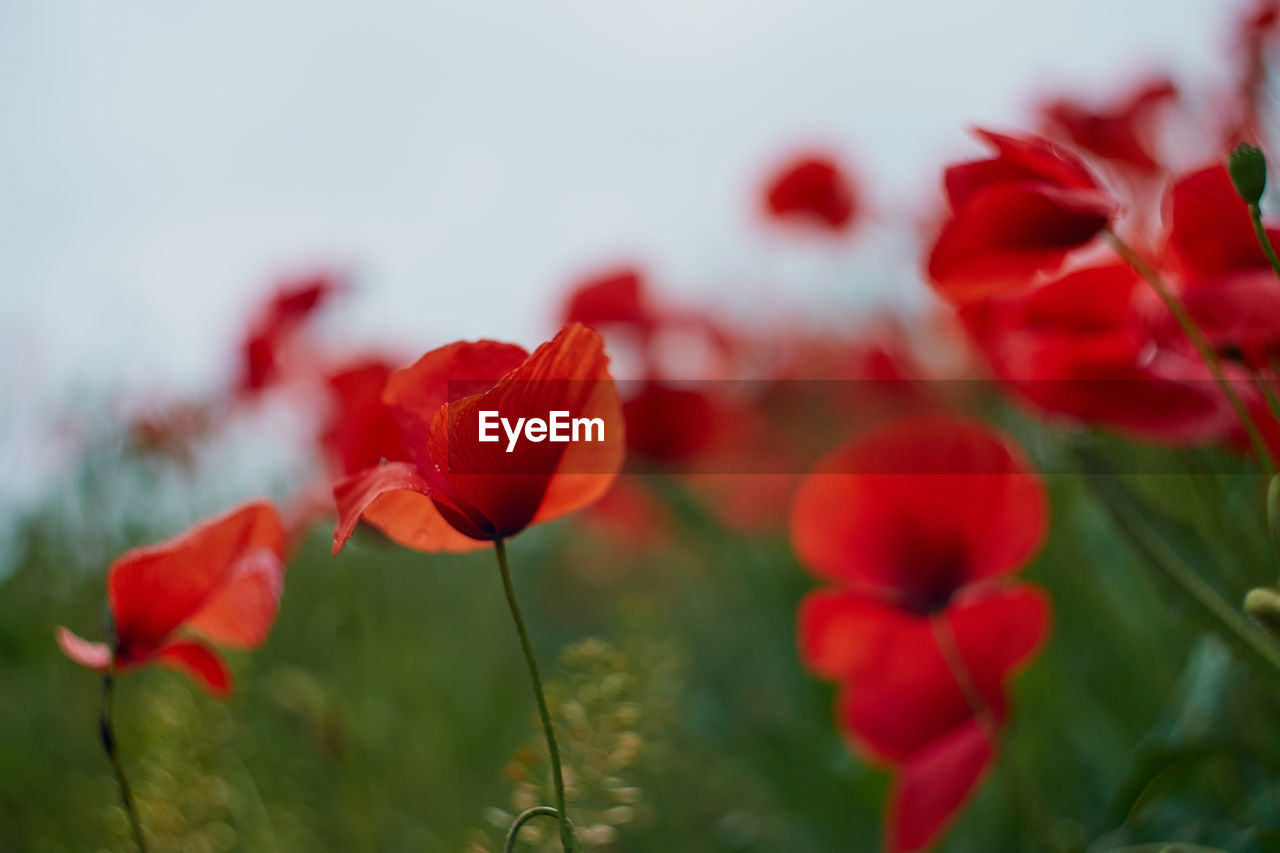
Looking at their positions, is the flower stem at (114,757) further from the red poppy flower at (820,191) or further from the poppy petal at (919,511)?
the red poppy flower at (820,191)

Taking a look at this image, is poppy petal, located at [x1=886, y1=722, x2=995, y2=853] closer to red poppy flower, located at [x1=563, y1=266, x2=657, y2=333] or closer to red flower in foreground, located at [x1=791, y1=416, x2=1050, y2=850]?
red flower in foreground, located at [x1=791, y1=416, x2=1050, y2=850]

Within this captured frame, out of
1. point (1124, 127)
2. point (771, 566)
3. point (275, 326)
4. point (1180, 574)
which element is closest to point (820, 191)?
point (1124, 127)

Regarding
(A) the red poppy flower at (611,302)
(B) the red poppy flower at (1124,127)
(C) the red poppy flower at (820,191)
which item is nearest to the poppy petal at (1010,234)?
(A) the red poppy flower at (611,302)

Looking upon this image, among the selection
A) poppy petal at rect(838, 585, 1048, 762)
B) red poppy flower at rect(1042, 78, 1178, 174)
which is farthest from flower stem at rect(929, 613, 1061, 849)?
red poppy flower at rect(1042, 78, 1178, 174)

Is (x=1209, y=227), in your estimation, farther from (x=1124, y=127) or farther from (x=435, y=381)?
(x=1124, y=127)

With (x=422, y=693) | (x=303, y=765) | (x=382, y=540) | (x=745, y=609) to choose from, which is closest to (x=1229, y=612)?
(x=382, y=540)

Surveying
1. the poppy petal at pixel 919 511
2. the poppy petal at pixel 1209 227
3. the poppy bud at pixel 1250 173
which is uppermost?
the poppy bud at pixel 1250 173
